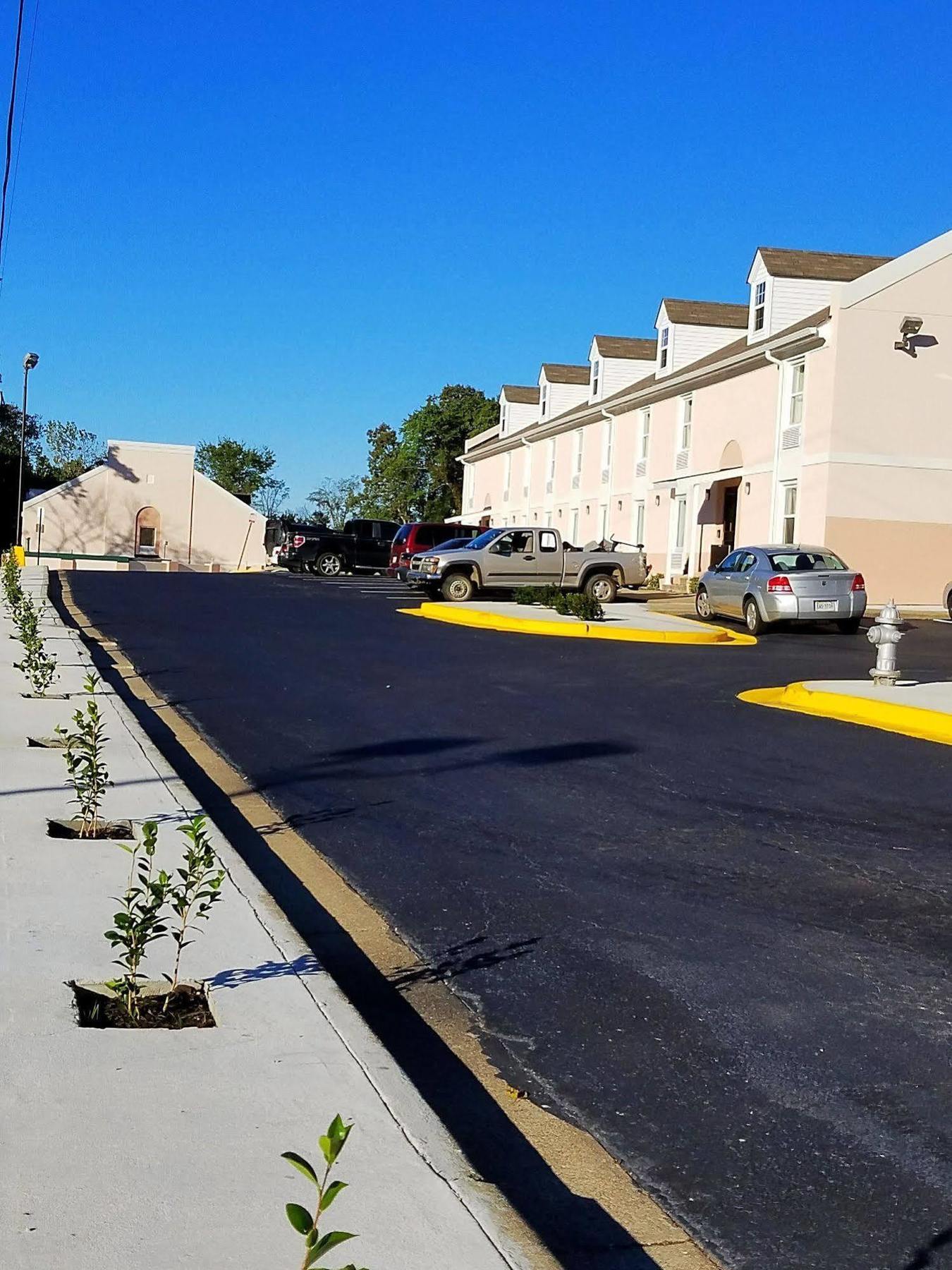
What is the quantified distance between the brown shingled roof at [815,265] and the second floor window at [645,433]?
312 inches

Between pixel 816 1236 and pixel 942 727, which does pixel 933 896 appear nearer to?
pixel 816 1236

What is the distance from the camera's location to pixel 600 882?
21.9ft

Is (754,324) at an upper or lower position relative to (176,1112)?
upper

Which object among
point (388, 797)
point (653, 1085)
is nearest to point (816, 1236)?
point (653, 1085)

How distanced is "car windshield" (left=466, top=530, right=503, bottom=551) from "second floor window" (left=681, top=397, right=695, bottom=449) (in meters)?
9.04

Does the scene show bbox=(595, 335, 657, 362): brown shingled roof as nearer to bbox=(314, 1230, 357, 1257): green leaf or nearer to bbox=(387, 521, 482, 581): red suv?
bbox=(387, 521, 482, 581): red suv

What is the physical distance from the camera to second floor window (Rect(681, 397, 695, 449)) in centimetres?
3791

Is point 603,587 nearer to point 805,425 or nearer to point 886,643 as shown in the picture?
point 805,425

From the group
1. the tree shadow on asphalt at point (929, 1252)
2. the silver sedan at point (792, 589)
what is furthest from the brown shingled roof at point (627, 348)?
the tree shadow on asphalt at point (929, 1252)

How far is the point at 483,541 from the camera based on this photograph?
103 feet

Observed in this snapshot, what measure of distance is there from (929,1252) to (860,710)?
403 inches

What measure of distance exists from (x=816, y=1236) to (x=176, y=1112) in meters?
1.72

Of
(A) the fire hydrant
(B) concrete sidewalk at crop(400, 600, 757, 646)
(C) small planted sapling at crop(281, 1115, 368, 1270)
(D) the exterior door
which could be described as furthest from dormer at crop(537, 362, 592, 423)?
(C) small planted sapling at crop(281, 1115, 368, 1270)

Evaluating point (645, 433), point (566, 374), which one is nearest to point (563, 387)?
point (566, 374)
